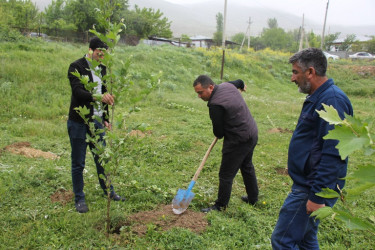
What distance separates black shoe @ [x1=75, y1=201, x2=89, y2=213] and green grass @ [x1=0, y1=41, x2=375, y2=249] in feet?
0.28

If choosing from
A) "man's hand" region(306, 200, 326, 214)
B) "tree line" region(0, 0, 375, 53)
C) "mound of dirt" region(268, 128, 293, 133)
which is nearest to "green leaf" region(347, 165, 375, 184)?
"man's hand" region(306, 200, 326, 214)

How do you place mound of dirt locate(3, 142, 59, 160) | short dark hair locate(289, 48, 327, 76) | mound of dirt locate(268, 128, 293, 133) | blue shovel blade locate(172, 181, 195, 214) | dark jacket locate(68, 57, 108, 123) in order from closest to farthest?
short dark hair locate(289, 48, 327, 76), dark jacket locate(68, 57, 108, 123), blue shovel blade locate(172, 181, 195, 214), mound of dirt locate(3, 142, 59, 160), mound of dirt locate(268, 128, 293, 133)

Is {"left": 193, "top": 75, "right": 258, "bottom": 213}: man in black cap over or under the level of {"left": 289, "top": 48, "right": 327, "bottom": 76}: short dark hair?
under

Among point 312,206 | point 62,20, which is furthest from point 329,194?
point 62,20

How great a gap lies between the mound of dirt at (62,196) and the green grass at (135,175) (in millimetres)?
A: 64

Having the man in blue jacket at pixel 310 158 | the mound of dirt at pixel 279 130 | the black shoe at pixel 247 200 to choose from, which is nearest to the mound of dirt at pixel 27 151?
the black shoe at pixel 247 200

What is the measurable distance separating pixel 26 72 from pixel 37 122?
12.1ft

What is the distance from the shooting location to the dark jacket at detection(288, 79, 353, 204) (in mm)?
1877

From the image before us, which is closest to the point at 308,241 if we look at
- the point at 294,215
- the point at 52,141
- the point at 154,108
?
the point at 294,215

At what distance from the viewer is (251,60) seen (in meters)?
22.0

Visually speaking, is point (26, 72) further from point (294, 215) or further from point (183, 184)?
point (294, 215)

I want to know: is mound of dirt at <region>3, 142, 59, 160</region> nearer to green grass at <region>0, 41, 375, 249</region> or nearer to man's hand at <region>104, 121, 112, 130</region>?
green grass at <region>0, 41, 375, 249</region>

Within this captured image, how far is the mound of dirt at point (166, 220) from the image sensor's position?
10.7 ft

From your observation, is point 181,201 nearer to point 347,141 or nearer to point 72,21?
point 347,141
